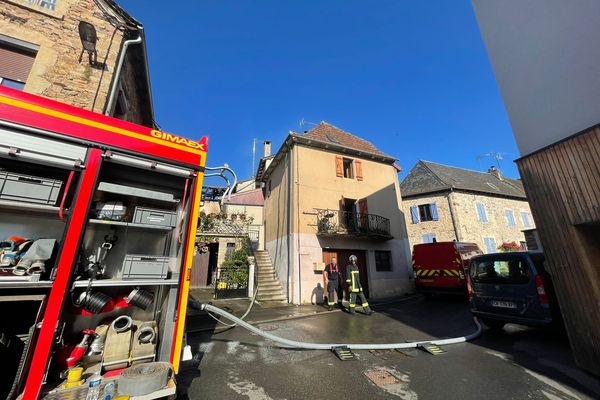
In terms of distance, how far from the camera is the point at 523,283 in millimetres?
4723

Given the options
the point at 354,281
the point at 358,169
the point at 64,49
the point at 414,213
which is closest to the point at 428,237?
the point at 414,213

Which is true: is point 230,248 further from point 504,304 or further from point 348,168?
point 504,304

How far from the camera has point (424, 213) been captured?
65.4 ft

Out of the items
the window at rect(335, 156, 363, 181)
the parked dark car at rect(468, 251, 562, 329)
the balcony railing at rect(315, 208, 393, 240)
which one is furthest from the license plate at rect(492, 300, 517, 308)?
the window at rect(335, 156, 363, 181)

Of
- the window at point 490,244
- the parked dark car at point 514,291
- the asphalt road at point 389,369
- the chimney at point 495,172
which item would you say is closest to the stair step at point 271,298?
the asphalt road at point 389,369

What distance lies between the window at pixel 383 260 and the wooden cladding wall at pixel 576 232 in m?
8.40

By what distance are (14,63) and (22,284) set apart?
5.84 metres

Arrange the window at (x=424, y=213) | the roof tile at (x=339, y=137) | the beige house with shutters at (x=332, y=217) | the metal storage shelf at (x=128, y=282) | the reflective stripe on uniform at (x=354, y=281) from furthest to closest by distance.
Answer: the window at (x=424, y=213)
the roof tile at (x=339, y=137)
the beige house with shutters at (x=332, y=217)
the reflective stripe on uniform at (x=354, y=281)
the metal storage shelf at (x=128, y=282)

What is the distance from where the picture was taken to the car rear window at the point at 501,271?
482 centimetres

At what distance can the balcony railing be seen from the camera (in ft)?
36.7

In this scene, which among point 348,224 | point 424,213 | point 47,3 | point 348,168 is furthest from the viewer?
point 424,213

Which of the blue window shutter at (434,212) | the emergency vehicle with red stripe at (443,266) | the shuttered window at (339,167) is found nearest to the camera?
the emergency vehicle with red stripe at (443,266)

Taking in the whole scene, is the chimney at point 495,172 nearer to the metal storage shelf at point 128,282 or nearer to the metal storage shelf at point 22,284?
the metal storage shelf at point 128,282

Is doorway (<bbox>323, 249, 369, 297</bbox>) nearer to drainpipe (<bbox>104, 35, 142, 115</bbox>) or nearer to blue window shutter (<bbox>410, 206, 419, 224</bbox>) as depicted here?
drainpipe (<bbox>104, 35, 142, 115</bbox>)
